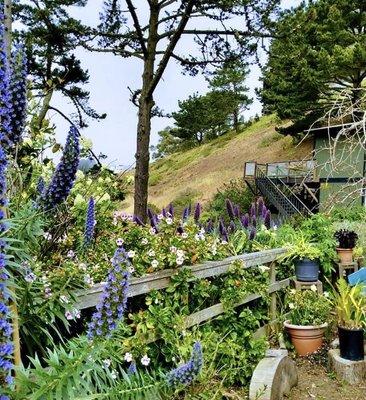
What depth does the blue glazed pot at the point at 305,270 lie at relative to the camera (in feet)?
19.1

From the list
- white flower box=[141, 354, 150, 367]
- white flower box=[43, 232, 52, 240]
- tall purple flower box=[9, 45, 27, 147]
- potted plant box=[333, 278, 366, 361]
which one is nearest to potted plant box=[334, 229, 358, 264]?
potted plant box=[333, 278, 366, 361]

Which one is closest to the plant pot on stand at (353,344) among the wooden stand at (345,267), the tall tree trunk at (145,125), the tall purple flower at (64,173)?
the wooden stand at (345,267)

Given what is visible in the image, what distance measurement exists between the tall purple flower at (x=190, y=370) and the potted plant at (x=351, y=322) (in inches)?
115

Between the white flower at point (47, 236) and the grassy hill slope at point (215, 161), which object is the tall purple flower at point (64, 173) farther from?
the grassy hill slope at point (215, 161)

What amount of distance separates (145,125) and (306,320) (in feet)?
22.9

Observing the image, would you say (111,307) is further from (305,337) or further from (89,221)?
(305,337)

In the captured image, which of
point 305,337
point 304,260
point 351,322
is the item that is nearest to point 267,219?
point 304,260

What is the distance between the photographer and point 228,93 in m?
41.0

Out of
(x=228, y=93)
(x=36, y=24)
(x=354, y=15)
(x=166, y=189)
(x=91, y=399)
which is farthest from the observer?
(x=228, y=93)

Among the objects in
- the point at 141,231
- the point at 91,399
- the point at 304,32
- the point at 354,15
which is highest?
the point at 354,15

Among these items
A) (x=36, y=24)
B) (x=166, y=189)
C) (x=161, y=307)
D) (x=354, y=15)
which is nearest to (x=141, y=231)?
(x=161, y=307)

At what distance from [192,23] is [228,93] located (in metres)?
29.5

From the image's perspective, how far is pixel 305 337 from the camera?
201 inches

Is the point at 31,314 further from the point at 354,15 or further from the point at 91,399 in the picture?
the point at 354,15
